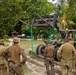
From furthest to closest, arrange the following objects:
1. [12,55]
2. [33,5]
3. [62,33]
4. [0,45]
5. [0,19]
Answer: [33,5] < [62,33] < [0,19] < [0,45] < [12,55]

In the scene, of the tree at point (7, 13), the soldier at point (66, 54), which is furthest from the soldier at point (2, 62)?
the tree at point (7, 13)

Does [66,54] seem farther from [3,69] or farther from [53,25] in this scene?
[53,25]

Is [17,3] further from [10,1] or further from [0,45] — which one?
[0,45]

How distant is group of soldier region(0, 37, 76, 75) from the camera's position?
982cm

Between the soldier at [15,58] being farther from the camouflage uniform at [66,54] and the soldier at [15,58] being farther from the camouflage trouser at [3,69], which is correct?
the camouflage uniform at [66,54]

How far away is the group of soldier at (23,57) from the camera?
982 centimetres

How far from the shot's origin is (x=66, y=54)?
37.3 feet

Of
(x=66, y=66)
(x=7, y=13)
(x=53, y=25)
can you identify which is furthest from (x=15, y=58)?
(x=53, y=25)

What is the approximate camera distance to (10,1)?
14758 millimetres

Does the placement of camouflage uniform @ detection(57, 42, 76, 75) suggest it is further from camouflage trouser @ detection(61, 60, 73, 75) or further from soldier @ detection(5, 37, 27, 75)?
soldier @ detection(5, 37, 27, 75)

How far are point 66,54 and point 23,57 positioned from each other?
2.40m

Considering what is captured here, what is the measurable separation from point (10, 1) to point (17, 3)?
1.38 ft

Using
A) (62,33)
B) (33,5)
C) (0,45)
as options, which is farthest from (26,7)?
(0,45)

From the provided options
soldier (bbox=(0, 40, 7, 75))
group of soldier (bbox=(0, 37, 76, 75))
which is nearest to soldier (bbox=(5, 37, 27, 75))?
group of soldier (bbox=(0, 37, 76, 75))
